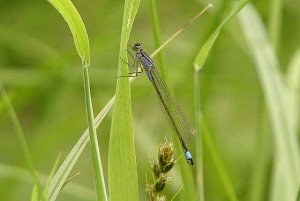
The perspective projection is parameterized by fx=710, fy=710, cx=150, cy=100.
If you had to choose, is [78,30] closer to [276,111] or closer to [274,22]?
Answer: [276,111]

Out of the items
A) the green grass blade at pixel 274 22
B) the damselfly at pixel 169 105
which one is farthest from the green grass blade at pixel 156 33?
the green grass blade at pixel 274 22

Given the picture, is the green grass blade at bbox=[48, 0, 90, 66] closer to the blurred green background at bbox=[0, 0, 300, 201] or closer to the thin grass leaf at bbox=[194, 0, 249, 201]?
the thin grass leaf at bbox=[194, 0, 249, 201]

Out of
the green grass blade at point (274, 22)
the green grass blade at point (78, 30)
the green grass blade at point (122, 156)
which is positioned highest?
the green grass blade at point (274, 22)

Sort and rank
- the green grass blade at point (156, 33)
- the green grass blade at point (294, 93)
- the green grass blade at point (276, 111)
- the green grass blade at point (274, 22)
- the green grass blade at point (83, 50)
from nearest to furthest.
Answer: the green grass blade at point (83, 50) < the green grass blade at point (156, 33) < the green grass blade at point (276, 111) < the green grass blade at point (294, 93) < the green grass blade at point (274, 22)

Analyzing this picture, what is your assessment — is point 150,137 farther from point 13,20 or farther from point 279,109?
point 13,20

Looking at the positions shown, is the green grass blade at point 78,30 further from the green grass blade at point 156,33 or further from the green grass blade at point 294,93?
the green grass blade at point 294,93

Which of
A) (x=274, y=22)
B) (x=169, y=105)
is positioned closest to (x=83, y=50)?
(x=169, y=105)
